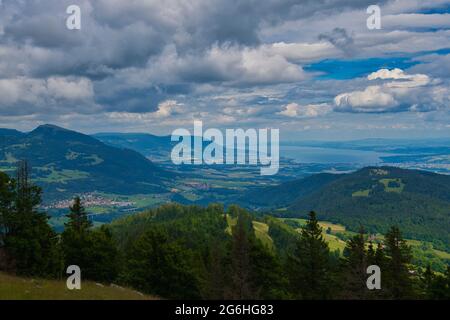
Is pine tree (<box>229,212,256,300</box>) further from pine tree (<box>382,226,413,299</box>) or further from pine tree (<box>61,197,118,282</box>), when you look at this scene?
pine tree (<box>382,226,413,299</box>)

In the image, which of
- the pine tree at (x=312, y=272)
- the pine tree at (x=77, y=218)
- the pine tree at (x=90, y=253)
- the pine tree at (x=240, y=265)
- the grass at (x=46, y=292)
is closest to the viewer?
the grass at (x=46, y=292)

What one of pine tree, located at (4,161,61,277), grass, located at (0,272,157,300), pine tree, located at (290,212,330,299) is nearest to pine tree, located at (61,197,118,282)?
pine tree, located at (4,161,61,277)

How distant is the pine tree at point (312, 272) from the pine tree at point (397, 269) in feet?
23.5

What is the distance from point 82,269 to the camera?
4697 centimetres

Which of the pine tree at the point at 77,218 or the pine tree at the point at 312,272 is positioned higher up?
the pine tree at the point at 77,218

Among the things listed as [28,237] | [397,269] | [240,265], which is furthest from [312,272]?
[28,237]

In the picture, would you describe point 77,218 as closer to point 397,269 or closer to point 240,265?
point 240,265

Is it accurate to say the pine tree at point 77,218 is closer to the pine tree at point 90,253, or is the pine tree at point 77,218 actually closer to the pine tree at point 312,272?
the pine tree at point 90,253

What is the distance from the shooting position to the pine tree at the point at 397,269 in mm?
48031

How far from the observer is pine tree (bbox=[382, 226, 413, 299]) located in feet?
158

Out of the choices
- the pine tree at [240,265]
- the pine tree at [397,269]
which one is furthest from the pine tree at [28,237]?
the pine tree at [397,269]
